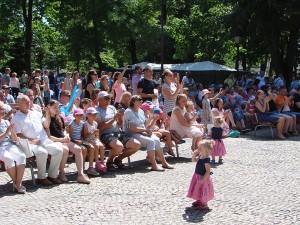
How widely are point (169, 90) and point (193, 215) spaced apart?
15.5ft

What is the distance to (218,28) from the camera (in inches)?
1046

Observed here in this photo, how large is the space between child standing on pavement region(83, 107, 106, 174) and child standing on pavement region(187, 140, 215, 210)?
238 centimetres

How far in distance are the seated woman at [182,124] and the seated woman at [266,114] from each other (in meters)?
4.25

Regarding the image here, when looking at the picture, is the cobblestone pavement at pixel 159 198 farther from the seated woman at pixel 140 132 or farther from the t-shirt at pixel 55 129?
the t-shirt at pixel 55 129

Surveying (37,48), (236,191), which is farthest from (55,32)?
(236,191)

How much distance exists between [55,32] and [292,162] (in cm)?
3621

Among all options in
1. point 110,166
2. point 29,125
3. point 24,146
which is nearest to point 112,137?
point 110,166

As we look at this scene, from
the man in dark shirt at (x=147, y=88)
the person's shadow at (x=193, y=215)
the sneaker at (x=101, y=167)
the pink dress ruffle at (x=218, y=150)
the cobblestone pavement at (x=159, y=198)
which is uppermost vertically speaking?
the man in dark shirt at (x=147, y=88)

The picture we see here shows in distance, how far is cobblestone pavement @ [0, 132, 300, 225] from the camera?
575 cm

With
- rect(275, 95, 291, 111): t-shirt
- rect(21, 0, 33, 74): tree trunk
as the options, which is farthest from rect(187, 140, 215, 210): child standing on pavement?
rect(21, 0, 33, 74): tree trunk

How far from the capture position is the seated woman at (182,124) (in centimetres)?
944

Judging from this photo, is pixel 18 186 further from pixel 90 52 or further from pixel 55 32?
pixel 55 32

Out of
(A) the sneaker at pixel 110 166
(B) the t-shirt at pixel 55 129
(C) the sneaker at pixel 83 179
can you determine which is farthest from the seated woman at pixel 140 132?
(C) the sneaker at pixel 83 179

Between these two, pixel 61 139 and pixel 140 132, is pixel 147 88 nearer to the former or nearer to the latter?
pixel 140 132
